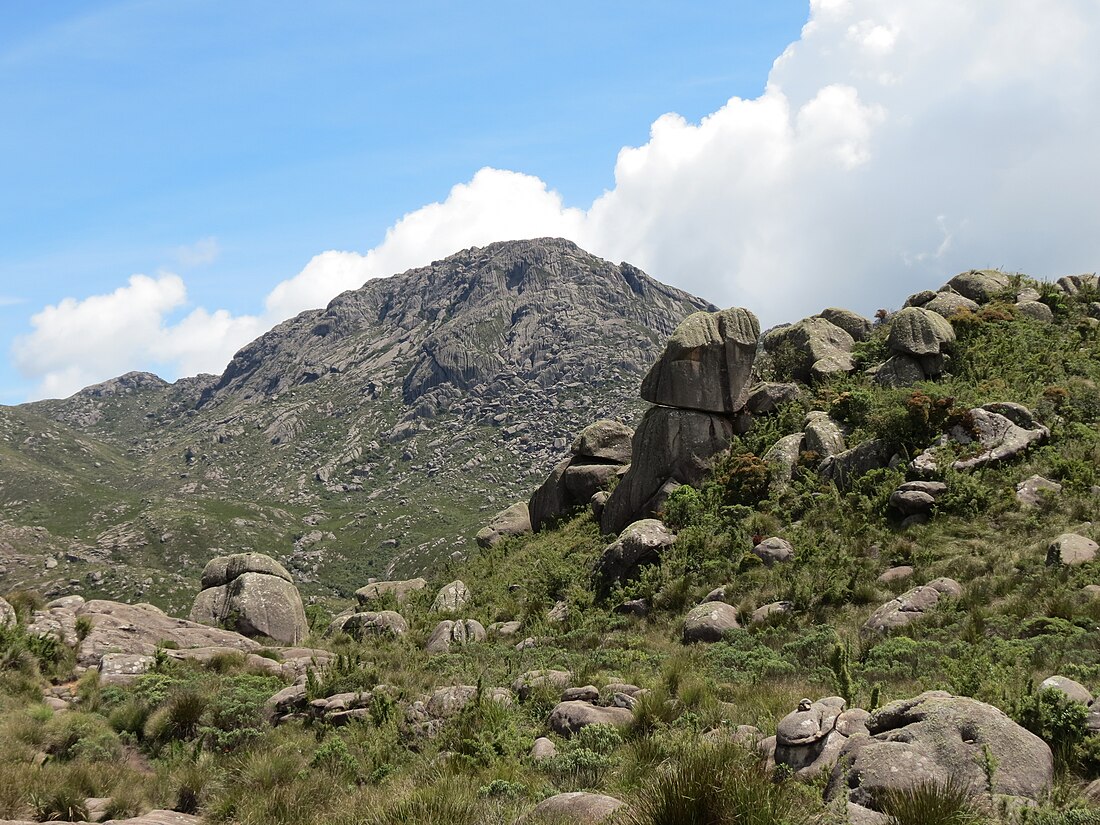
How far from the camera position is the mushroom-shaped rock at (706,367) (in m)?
36.5

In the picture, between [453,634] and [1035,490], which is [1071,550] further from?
[453,634]

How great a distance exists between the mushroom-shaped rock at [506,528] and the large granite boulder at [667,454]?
597 inches

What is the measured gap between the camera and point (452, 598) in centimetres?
3650

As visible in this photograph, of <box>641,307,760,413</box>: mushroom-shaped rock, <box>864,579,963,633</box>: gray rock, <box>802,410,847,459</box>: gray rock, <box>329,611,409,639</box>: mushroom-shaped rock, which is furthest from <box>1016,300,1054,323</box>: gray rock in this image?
<box>329,611,409,639</box>: mushroom-shaped rock

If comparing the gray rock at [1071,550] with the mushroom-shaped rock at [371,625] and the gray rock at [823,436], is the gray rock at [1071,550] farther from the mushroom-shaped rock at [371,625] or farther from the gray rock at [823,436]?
the mushroom-shaped rock at [371,625]

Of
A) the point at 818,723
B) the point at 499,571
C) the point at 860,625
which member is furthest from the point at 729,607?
the point at 499,571

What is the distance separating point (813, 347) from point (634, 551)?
786 inches

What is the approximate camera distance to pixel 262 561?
116 feet

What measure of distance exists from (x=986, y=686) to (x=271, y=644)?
28.3 metres

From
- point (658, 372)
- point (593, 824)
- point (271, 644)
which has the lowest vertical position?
point (271, 644)

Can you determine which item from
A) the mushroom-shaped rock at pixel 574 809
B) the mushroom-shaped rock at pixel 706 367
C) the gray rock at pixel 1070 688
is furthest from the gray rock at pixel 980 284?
the mushroom-shaped rock at pixel 574 809

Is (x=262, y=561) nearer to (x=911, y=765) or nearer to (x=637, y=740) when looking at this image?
(x=637, y=740)

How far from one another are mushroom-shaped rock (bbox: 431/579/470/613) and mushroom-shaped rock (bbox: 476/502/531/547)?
12086mm

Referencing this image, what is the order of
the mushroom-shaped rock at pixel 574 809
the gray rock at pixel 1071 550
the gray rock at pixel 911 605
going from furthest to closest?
the gray rock at pixel 1071 550 → the gray rock at pixel 911 605 → the mushroom-shaped rock at pixel 574 809
